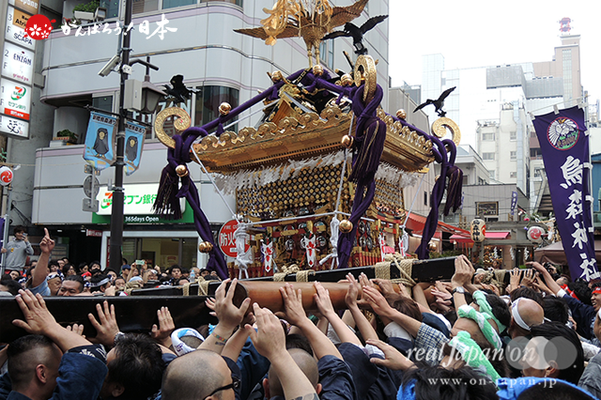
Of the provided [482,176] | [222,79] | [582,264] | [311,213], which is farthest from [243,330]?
[482,176]

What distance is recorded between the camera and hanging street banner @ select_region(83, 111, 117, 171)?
895 cm

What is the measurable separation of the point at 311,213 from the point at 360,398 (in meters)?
3.80

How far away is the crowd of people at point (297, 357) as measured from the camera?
165cm

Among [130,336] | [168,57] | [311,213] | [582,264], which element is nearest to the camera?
[130,336]

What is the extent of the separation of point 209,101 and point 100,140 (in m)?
4.89

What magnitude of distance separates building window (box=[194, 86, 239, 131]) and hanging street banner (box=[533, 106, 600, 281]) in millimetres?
8273

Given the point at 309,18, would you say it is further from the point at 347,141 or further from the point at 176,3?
the point at 176,3

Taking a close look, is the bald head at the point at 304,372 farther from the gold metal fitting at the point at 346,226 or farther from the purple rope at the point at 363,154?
the purple rope at the point at 363,154

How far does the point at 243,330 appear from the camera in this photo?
2.08 meters

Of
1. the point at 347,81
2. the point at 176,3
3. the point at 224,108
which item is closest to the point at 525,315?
the point at 347,81

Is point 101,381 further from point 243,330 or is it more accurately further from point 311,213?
point 311,213

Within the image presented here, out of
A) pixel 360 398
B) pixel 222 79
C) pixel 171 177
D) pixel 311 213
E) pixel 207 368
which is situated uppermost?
pixel 222 79

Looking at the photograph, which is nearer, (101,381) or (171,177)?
(101,381)

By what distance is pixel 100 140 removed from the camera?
9047mm
